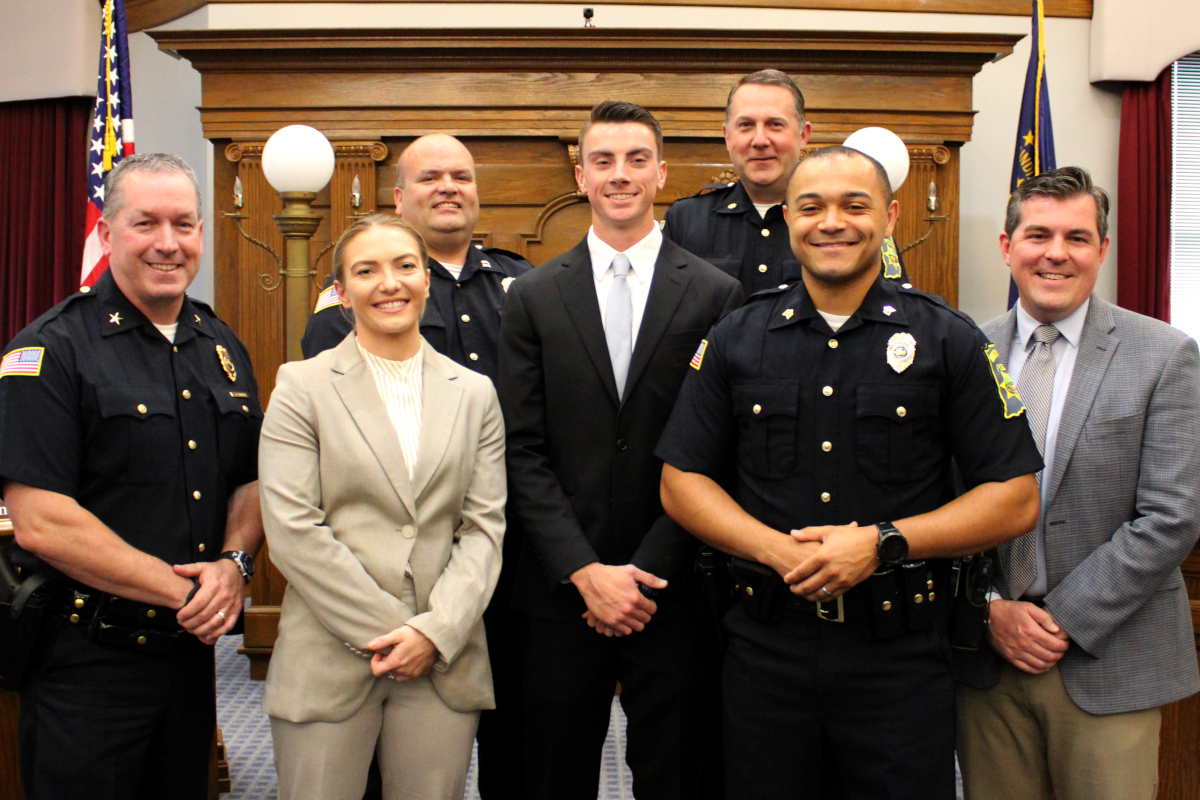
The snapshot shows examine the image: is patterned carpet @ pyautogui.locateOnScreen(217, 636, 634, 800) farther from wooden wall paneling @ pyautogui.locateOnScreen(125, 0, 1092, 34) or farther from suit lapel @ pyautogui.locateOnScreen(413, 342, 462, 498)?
wooden wall paneling @ pyautogui.locateOnScreen(125, 0, 1092, 34)

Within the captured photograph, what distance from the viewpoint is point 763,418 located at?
5.99ft

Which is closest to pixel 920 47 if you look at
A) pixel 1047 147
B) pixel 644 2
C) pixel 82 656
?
pixel 1047 147

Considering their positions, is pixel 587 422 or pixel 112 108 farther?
pixel 112 108

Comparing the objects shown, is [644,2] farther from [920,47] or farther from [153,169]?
[153,169]

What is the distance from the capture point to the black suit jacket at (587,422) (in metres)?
2.04

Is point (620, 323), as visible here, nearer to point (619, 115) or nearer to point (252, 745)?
point (619, 115)

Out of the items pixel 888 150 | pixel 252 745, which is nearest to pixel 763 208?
pixel 888 150

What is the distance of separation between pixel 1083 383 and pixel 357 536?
4.94 feet

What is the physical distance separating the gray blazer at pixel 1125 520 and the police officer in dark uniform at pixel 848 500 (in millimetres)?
224

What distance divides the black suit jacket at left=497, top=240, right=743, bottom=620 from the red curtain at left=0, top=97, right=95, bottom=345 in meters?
4.49

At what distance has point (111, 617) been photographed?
184 centimetres

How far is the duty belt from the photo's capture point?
6.00ft

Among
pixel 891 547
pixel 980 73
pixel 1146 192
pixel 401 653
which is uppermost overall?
pixel 980 73

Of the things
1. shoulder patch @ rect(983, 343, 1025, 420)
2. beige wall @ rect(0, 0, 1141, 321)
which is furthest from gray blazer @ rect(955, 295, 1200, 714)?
beige wall @ rect(0, 0, 1141, 321)
